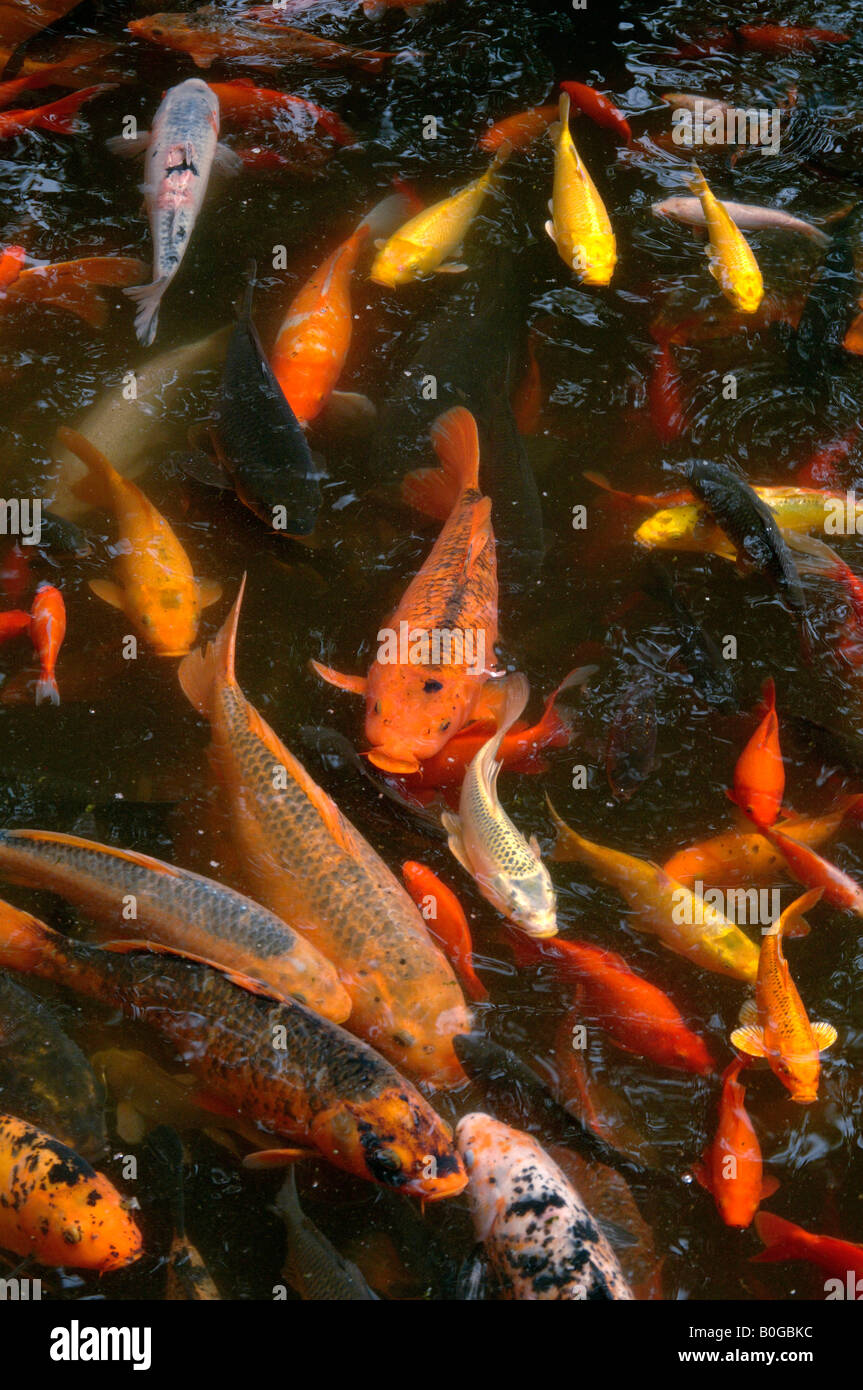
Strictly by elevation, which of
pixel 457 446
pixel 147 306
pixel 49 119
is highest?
pixel 49 119

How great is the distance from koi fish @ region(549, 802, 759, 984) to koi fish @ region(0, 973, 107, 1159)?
1895 millimetres

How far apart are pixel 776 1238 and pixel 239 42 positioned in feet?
24.3

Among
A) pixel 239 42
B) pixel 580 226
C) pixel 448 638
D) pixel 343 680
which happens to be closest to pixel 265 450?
pixel 343 680

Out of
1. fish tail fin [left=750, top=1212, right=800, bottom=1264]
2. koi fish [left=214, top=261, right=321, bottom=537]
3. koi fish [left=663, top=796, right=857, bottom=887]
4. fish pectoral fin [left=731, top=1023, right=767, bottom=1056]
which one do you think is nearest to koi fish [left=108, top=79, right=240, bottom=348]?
koi fish [left=214, top=261, right=321, bottom=537]

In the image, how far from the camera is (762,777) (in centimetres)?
385

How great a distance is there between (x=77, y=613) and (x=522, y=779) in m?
2.05

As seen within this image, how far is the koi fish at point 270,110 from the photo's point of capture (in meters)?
6.19

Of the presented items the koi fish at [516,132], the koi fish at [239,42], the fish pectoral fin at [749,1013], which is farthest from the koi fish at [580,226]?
the fish pectoral fin at [749,1013]

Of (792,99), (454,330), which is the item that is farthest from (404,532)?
(792,99)

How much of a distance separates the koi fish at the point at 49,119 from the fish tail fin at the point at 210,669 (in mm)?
4010

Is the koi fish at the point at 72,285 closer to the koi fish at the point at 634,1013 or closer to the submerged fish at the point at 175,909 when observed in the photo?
the submerged fish at the point at 175,909

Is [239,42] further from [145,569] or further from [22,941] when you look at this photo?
[22,941]

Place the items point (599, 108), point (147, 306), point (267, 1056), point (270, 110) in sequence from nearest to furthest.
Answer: point (267, 1056) < point (147, 306) < point (270, 110) < point (599, 108)

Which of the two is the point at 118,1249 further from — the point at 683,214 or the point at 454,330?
the point at 683,214
